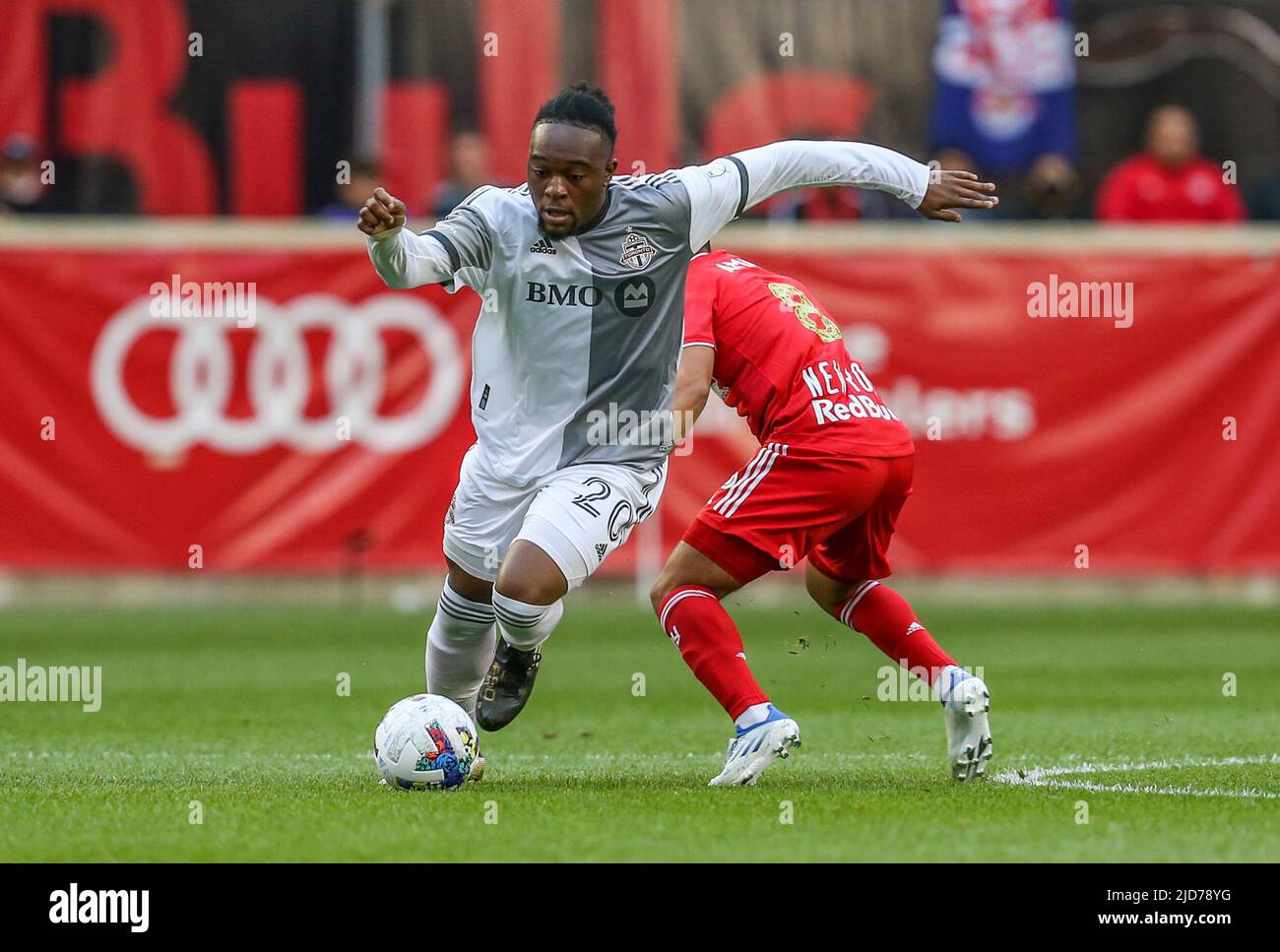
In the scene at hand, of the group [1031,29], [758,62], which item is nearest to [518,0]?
[758,62]

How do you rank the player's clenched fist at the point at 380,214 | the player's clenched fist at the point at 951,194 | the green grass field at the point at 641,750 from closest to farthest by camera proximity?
the green grass field at the point at 641,750 → the player's clenched fist at the point at 380,214 → the player's clenched fist at the point at 951,194

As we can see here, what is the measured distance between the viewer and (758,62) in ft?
54.7

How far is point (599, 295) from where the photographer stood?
23.4 ft

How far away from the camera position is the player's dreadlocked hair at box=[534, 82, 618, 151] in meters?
6.91

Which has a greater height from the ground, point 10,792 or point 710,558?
point 710,558

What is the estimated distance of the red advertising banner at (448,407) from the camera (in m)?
14.3

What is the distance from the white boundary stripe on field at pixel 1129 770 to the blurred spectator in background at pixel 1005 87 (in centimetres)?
973

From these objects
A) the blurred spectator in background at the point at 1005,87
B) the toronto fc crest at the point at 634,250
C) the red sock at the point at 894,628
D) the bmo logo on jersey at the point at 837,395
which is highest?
the blurred spectator in background at the point at 1005,87

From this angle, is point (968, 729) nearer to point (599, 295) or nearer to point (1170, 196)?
point (599, 295)

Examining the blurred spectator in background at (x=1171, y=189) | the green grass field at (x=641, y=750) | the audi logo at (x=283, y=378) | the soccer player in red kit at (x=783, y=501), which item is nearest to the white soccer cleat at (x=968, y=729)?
the soccer player in red kit at (x=783, y=501)

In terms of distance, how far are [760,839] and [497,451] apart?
2129mm

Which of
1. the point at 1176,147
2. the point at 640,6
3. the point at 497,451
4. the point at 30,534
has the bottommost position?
the point at 30,534

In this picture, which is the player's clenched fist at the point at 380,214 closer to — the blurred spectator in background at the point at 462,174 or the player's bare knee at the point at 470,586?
the player's bare knee at the point at 470,586
